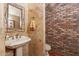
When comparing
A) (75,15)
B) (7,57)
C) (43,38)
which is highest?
(75,15)

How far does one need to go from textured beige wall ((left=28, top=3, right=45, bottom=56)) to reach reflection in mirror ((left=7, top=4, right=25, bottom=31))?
98 millimetres

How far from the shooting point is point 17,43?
2293 millimetres

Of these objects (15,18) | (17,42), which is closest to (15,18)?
(15,18)

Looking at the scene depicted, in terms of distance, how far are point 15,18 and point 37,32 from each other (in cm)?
30

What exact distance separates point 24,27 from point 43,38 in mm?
250

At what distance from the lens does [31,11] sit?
2350 millimetres

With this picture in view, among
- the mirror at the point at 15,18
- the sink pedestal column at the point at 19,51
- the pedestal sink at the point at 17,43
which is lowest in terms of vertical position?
the sink pedestal column at the point at 19,51

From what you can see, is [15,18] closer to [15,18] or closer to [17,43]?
[15,18]

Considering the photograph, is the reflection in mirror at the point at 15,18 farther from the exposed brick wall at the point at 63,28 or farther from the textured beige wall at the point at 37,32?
the exposed brick wall at the point at 63,28

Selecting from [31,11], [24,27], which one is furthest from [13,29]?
[31,11]

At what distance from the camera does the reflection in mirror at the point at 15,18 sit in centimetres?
231

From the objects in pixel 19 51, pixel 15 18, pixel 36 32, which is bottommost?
pixel 19 51

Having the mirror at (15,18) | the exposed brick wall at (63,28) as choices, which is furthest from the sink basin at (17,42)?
the exposed brick wall at (63,28)

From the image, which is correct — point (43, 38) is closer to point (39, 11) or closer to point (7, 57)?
point (39, 11)
